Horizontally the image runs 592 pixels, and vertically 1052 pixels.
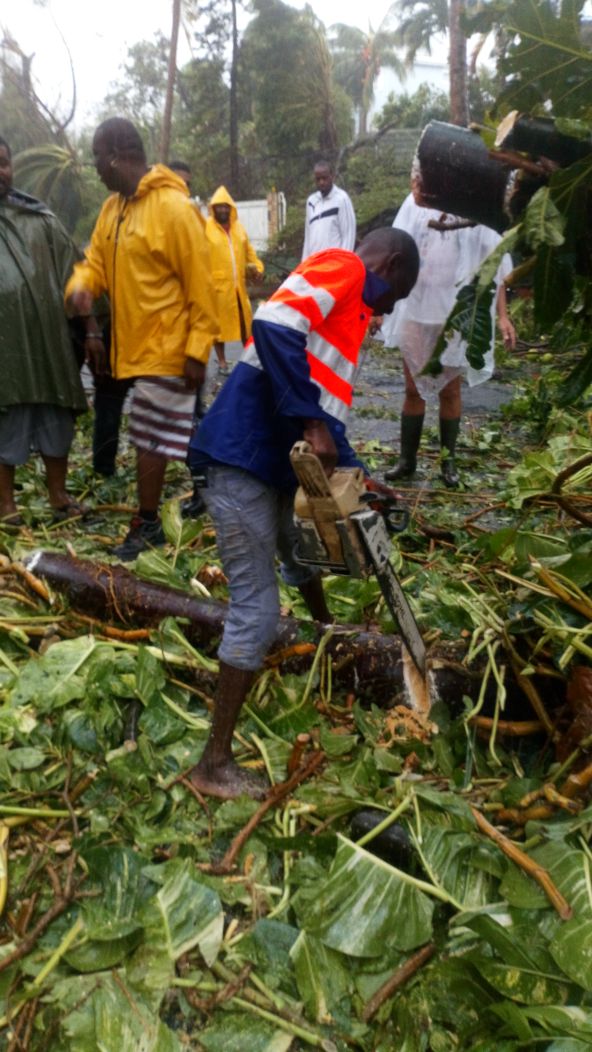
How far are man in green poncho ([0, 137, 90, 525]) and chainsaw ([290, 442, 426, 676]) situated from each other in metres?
2.54

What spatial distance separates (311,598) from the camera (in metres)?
2.83

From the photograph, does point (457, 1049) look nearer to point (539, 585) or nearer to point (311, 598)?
point (539, 585)

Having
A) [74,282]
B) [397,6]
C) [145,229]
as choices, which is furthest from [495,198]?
[397,6]

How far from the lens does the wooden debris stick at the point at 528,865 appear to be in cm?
172

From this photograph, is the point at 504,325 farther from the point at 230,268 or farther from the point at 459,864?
the point at 459,864

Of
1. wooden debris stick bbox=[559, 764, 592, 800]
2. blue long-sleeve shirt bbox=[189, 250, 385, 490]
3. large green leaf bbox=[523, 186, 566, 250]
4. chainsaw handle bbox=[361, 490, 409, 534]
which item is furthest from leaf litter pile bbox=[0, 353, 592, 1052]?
large green leaf bbox=[523, 186, 566, 250]

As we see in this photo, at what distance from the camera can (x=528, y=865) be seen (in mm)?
1815

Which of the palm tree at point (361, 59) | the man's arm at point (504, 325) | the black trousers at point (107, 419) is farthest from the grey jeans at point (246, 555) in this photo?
the palm tree at point (361, 59)

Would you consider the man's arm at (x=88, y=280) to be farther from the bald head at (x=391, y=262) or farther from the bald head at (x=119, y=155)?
the bald head at (x=391, y=262)

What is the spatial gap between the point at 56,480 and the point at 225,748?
258 cm

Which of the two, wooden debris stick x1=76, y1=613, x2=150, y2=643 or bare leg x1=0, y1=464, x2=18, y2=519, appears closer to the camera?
wooden debris stick x1=76, y1=613, x2=150, y2=643

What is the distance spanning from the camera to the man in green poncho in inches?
162

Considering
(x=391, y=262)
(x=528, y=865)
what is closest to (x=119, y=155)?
(x=391, y=262)

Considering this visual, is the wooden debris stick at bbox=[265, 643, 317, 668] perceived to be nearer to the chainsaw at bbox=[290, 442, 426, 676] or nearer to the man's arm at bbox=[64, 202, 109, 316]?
the chainsaw at bbox=[290, 442, 426, 676]
